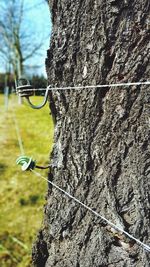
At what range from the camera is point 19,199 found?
12.6ft

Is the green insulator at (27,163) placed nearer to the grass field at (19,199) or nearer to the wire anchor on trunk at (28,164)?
the wire anchor on trunk at (28,164)

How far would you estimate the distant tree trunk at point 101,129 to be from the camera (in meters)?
1.04

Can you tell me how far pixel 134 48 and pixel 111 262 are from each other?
62 cm

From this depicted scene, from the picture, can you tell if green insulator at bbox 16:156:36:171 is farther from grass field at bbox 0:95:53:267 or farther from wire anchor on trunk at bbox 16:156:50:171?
grass field at bbox 0:95:53:267

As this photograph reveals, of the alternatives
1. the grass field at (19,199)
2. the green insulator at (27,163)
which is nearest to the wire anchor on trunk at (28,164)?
the green insulator at (27,163)

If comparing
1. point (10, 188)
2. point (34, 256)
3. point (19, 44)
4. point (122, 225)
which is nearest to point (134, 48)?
point (122, 225)

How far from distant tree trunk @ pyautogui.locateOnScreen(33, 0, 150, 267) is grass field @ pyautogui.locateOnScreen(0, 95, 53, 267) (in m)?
1.65

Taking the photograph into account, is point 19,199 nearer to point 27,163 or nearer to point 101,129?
point 27,163

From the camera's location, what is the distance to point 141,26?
101 cm

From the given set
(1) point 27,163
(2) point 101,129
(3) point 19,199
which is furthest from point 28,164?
(3) point 19,199

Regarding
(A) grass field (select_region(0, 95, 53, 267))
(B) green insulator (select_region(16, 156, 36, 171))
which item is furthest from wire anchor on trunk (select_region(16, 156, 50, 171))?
(A) grass field (select_region(0, 95, 53, 267))

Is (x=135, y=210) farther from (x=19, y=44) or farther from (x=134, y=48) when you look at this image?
(x=19, y=44)

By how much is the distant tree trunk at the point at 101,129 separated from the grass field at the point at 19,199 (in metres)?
1.65

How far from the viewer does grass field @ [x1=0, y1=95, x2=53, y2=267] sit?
2857 mm
